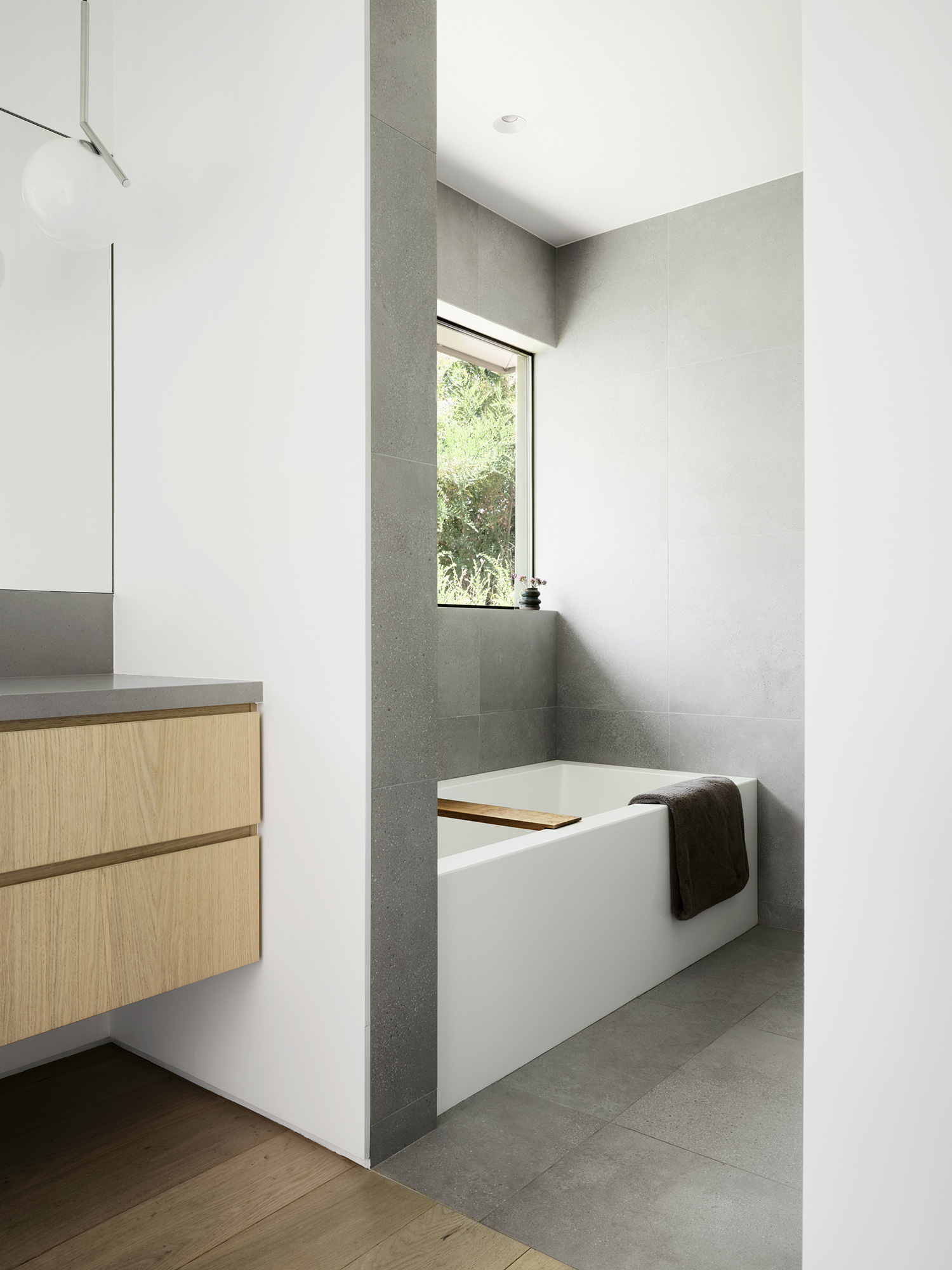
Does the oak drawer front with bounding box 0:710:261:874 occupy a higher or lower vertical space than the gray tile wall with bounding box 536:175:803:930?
lower

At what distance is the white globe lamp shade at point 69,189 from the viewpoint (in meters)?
1.66

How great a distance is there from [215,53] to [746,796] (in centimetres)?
270

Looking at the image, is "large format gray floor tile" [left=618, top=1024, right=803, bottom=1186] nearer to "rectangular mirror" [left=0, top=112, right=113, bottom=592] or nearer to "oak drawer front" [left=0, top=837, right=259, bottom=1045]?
"oak drawer front" [left=0, top=837, right=259, bottom=1045]

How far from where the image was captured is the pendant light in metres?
1.67

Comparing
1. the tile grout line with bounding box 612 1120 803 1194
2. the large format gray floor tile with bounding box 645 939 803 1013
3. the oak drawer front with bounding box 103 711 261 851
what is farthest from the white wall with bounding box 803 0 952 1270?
the large format gray floor tile with bounding box 645 939 803 1013

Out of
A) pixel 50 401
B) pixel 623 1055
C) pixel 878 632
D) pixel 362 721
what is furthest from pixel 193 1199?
→ pixel 50 401

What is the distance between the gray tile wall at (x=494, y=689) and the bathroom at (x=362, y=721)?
3.12 ft

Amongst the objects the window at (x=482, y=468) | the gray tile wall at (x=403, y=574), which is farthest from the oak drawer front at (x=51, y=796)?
the window at (x=482, y=468)

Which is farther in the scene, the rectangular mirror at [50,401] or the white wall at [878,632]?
the rectangular mirror at [50,401]

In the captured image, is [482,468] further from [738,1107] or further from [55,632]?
[738,1107]

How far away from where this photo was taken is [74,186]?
1669 mm

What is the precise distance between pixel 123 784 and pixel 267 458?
2.28 feet

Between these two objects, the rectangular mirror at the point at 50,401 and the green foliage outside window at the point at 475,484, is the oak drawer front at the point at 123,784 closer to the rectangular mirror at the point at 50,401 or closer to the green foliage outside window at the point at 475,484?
the rectangular mirror at the point at 50,401

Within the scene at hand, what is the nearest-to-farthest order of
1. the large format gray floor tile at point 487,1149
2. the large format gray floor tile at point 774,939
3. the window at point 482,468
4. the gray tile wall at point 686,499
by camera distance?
the large format gray floor tile at point 487,1149
the large format gray floor tile at point 774,939
the gray tile wall at point 686,499
the window at point 482,468
